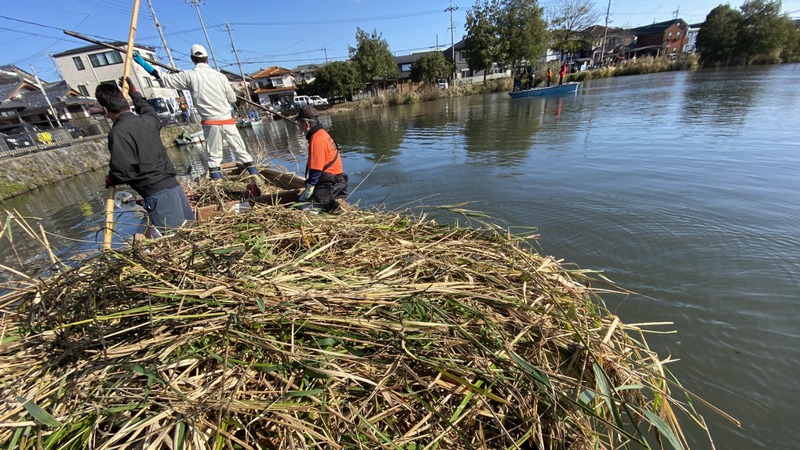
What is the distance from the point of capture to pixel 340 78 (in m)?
49.5

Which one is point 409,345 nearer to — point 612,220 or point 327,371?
point 327,371

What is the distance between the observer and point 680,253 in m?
4.78

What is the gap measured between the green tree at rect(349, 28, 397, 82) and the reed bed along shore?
54.3m

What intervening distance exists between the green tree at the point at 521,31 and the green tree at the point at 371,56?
1743cm

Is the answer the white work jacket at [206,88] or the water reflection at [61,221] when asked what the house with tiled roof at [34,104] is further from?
the white work jacket at [206,88]

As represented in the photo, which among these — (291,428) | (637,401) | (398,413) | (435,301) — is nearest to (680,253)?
(637,401)

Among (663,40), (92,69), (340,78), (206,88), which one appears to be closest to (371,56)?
(340,78)

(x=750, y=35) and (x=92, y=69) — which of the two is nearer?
(x=750, y=35)

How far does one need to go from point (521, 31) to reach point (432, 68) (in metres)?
13.7

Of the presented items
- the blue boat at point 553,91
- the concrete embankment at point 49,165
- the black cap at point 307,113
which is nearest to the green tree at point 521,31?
the blue boat at point 553,91

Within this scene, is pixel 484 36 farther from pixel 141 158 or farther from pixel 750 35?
pixel 141 158

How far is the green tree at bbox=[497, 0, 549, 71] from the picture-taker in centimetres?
4312

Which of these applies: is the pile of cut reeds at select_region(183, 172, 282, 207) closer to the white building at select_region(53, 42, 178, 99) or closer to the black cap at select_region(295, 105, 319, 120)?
the black cap at select_region(295, 105, 319, 120)

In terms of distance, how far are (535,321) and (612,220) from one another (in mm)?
5431
